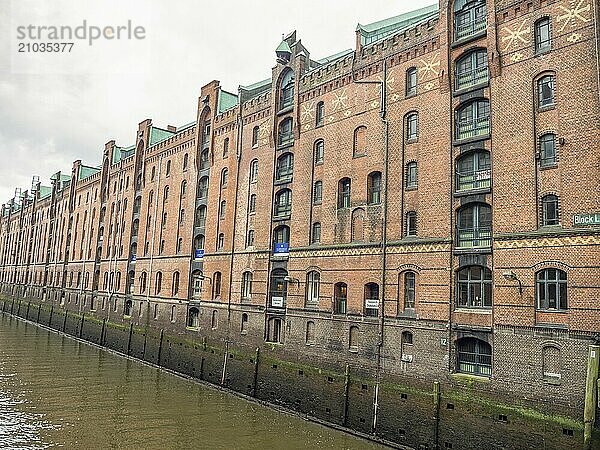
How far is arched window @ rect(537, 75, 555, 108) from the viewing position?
1878 centimetres

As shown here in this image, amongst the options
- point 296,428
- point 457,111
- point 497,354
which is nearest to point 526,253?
point 497,354

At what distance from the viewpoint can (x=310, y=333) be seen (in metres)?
26.3

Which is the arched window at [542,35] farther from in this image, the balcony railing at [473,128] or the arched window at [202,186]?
the arched window at [202,186]

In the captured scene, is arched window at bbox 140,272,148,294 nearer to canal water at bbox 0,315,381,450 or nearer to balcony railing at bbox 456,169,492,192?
canal water at bbox 0,315,381,450

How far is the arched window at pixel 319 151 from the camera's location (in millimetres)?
28255

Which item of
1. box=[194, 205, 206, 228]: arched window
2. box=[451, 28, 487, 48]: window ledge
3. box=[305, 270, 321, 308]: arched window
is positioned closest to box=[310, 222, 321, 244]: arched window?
box=[305, 270, 321, 308]: arched window

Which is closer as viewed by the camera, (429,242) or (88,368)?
(429,242)

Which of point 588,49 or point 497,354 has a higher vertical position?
point 588,49

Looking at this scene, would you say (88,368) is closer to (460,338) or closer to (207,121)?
(207,121)

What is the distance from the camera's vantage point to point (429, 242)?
2153 cm

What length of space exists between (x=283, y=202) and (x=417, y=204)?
33.9ft

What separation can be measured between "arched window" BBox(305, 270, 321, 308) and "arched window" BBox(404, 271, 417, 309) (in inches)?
222

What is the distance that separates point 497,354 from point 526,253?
150 inches

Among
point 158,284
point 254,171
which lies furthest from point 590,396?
point 158,284
